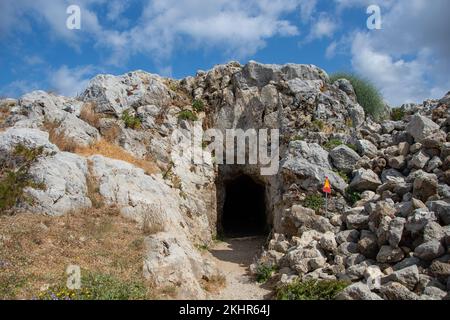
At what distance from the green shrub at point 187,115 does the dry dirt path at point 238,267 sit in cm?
777

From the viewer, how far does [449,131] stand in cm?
1504

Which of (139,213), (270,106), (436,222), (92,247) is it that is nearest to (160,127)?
(270,106)

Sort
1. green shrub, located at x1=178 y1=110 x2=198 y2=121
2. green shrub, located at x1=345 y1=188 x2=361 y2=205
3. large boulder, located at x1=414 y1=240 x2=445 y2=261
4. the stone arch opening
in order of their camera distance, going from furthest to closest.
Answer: the stone arch opening < green shrub, located at x1=178 y1=110 x2=198 y2=121 < green shrub, located at x1=345 y1=188 x2=361 y2=205 < large boulder, located at x1=414 y1=240 x2=445 y2=261

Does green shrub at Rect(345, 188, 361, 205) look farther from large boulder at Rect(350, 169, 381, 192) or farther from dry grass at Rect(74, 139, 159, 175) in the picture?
dry grass at Rect(74, 139, 159, 175)

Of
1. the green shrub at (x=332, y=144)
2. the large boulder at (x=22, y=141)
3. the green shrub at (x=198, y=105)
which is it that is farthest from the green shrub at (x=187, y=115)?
the large boulder at (x=22, y=141)

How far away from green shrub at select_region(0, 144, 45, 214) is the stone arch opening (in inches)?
482

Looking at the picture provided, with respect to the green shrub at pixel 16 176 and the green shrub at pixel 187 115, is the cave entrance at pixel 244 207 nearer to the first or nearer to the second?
the green shrub at pixel 187 115

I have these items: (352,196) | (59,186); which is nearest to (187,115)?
(59,186)

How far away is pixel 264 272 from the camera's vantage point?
521 inches

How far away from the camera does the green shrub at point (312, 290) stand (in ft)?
31.8

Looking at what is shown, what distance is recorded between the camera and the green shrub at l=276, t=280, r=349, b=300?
9688mm

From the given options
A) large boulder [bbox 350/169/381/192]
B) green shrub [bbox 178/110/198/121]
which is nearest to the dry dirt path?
large boulder [bbox 350/169/381/192]

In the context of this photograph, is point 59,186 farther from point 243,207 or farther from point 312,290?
point 243,207
